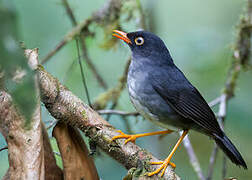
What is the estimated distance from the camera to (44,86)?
2457 millimetres

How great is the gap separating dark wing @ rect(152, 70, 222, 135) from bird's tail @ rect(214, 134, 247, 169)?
0.12 m

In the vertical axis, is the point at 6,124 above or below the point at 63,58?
above

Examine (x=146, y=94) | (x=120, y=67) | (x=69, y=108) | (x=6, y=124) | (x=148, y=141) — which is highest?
(x=6, y=124)

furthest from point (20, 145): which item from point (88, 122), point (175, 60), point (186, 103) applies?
point (175, 60)

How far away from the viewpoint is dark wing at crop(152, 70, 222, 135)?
357 cm

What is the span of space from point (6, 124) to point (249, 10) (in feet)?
13.7

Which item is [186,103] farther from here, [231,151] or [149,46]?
[149,46]

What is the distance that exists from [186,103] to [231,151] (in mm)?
690

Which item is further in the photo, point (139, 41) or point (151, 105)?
point (139, 41)

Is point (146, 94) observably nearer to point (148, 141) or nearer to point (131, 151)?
point (131, 151)

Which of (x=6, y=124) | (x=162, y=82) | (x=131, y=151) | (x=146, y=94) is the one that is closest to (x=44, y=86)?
(x=6, y=124)

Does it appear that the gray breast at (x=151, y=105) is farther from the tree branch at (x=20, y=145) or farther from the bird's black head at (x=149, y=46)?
the tree branch at (x=20, y=145)

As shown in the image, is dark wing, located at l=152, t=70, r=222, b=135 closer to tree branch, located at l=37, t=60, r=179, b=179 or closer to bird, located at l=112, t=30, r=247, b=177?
bird, located at l=112, t=30, r=247, b=177

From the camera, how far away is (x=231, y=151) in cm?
353
